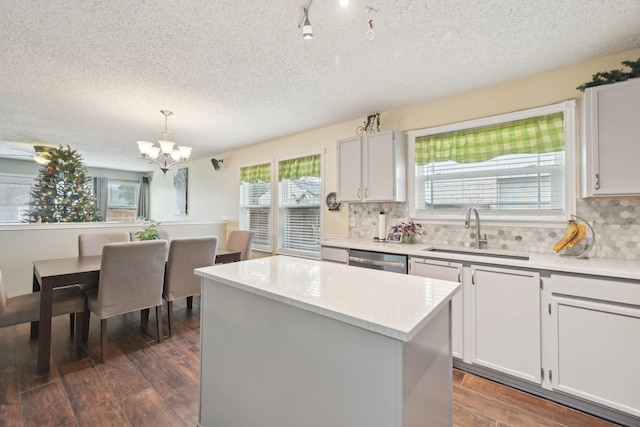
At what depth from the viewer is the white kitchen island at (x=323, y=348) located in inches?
36.3

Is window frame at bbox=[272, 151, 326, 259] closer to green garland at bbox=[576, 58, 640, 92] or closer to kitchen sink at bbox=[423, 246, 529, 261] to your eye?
kitchen sink at bbox=[423, 246, 529, 261]

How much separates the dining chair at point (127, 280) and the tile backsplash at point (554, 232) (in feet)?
7.66

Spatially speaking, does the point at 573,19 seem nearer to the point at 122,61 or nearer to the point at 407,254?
the point at 407,254

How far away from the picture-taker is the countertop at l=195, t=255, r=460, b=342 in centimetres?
94

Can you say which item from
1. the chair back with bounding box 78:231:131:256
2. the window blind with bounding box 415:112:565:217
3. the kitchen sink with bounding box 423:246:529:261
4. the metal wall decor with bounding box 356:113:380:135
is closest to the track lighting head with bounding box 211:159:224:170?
the chair back with bounding box 78:231:131:256

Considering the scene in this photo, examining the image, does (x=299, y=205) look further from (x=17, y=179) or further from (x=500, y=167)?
(x=17, y=179)

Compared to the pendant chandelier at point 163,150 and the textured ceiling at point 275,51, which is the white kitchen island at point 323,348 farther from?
the pendant chandelier at point 163,150

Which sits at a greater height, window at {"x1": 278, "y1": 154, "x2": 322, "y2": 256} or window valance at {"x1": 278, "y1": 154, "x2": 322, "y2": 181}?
window valance at {"x1": 278, "y1": 154, "x2": 322, "y2": 181}

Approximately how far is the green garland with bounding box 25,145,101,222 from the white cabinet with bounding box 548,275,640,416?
6.42 meters

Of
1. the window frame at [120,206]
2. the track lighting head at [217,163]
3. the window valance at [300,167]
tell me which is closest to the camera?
the window valance at [300,167]

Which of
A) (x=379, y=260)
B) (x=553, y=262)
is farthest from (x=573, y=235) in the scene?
(x=379, y=260)

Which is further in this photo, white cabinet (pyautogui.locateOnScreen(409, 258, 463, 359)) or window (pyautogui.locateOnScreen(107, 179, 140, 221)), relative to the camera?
window (pyautogui.locateOnScreen(107, 179, 140, 221))

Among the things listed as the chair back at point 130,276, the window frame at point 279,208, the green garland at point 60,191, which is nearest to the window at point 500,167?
the window frame at point 279,208

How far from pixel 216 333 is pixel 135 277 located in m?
1.46
